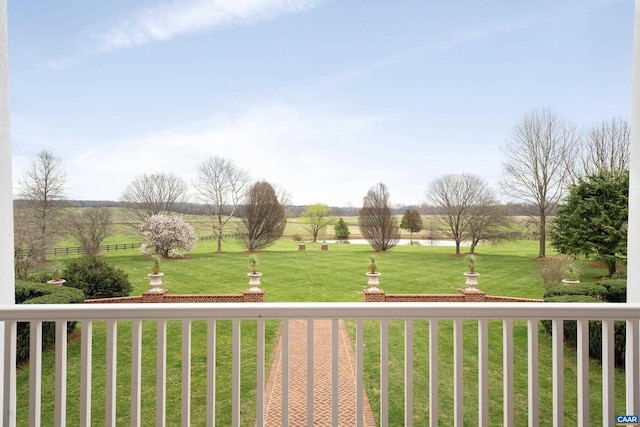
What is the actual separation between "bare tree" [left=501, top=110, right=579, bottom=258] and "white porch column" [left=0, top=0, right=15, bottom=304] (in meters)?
2.76

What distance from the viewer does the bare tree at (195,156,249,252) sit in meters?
2.44

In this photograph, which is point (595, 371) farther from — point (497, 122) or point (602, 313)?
point (497, 122)

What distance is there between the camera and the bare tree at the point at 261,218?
2465 millimetres

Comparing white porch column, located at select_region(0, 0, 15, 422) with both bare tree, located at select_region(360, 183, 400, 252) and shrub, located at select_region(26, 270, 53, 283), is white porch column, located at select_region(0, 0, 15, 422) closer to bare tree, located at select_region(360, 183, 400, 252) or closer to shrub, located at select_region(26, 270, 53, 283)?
shrub, located at select_region(26, 270, 53, 283)

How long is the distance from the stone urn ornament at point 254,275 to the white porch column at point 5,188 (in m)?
1.22

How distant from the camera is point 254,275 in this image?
2.41 meters

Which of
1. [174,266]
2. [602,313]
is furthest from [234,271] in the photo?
[602,313]

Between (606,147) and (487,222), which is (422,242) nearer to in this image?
(487,222)

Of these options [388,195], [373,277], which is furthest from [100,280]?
[388,195]

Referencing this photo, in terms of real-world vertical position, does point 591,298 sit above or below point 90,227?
below

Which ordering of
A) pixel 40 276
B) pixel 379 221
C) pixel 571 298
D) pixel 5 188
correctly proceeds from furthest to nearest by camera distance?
pixel 379 221 < pixel 40 276 < pixel 571 298 < pixel 5 188

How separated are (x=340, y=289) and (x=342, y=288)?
1 cm

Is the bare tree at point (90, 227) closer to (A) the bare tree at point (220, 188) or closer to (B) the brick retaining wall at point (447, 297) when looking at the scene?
(A) the bare tree at point (220, 188)

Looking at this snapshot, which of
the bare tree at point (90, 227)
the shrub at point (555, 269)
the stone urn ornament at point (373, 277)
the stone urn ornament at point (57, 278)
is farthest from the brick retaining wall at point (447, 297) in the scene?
the stone urn ornament at point (57, 278)
